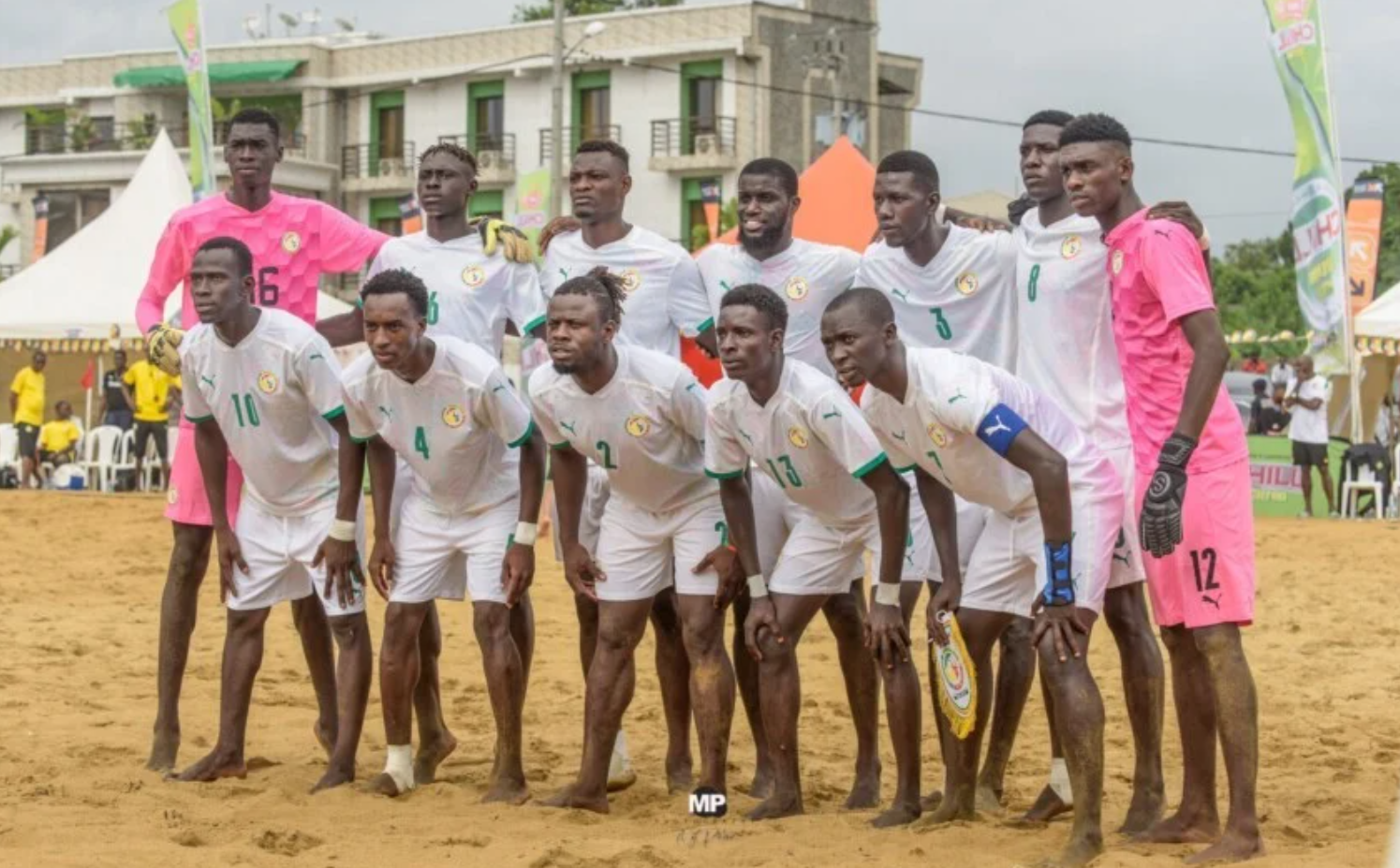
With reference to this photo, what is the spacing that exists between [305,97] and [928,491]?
4671 centimetres

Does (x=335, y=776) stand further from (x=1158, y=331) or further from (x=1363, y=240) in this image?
(x=1363, y=240)

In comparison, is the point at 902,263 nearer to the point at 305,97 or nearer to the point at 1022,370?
the point at 1022,370

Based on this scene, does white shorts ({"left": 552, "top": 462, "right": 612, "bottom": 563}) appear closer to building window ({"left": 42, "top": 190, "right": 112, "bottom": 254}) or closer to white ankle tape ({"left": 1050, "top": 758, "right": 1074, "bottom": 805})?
white ankle tape ({"left": 1050, "top": 758, "right": 1074, "bottom": 805})

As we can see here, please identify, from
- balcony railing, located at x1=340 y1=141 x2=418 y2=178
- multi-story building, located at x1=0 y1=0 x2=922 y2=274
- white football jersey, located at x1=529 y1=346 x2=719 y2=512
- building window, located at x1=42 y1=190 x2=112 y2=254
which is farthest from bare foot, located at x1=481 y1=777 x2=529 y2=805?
building window, located at x1=42 y1=190 x2=112 y2=254

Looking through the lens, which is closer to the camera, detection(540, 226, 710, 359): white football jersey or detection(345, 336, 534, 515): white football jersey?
detection(345, 336, 534, 515): white football jersey

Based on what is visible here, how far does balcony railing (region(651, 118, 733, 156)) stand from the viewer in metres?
45.7

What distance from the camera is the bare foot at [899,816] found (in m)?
6.89

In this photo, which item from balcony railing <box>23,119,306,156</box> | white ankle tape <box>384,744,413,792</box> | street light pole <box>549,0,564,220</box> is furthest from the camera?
balcony railing <box>23,119,306,156</box>

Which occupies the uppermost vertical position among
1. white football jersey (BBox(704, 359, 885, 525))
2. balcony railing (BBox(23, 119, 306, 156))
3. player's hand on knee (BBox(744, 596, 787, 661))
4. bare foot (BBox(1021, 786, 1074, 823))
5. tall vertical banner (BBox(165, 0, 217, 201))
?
balcony railing (BBox(23, 119, 306, 156))

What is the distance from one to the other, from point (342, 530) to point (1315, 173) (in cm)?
1705

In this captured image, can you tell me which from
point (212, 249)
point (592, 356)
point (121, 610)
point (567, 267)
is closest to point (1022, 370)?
point (592, 356)

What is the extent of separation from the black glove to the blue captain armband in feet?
1.43

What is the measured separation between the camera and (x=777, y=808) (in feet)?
23.4

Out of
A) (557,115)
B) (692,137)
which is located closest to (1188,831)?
(557,115)
